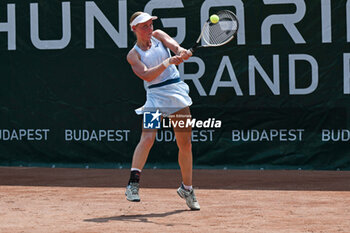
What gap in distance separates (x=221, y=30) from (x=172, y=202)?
1.54 meters

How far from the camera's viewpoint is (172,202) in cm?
646

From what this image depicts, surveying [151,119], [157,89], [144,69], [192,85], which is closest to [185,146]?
[151,119]

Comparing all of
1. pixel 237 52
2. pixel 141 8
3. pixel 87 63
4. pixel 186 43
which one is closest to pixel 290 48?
pixel 237 52

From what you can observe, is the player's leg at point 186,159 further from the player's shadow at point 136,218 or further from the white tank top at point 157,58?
the white tank top at point 157,58

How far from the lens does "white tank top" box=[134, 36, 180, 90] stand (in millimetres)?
5895

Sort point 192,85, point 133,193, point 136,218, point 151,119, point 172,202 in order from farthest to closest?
point 192,85 < point 172,202 < point 151,119 < point 133,193 < point 136,218

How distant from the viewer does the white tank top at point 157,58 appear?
5895 mm

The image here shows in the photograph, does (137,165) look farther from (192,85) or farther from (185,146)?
(192,85)

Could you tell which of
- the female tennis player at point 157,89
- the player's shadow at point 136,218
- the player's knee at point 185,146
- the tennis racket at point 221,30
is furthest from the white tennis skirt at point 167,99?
the player's shadow at point 136,218

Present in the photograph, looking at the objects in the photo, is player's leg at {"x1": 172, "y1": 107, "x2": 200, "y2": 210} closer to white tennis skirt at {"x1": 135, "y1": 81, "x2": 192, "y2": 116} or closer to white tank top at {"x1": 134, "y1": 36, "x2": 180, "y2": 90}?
white tennis skirt at {"x1": 135, "y1": 81, "x2": 192, "y2": 116}

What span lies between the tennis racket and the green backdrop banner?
2.76 metres

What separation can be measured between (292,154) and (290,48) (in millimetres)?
1275

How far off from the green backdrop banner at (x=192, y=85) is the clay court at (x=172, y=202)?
31 cm

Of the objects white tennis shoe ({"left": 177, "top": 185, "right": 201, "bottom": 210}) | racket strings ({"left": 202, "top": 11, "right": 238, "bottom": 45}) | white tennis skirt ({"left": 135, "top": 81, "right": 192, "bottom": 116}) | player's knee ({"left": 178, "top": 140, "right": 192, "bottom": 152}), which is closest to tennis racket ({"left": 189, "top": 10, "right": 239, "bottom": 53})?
racket strings ({"left": 202, "top": 11, "right": 238, "bottom": 45})
